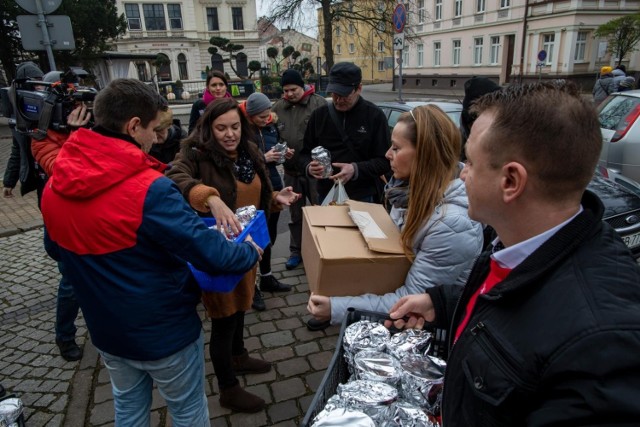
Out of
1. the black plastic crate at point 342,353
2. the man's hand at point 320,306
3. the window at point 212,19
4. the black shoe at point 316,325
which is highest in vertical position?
the window at point 212,19

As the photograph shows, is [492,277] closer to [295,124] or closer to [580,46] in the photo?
[295,124]

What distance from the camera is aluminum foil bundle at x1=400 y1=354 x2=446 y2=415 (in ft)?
4.62

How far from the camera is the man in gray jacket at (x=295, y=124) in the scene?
4555 millimetres

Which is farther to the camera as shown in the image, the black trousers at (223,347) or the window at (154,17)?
the window at (154,17)

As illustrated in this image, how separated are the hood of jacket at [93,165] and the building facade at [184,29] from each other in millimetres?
50455

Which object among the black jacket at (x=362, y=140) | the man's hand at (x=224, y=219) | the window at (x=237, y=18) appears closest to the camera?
the man's hand at (x=224, y=219)

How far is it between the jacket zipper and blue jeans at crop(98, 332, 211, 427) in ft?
4.72

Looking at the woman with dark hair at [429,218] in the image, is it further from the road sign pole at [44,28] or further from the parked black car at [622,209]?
the road sign pole at [44,28]

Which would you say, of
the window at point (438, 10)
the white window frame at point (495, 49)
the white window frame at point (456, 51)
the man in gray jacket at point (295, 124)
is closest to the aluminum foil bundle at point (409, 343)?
the man in gray jacket at point (295, 124)

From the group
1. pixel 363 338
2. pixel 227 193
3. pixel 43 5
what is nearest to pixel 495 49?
pixel 43 5

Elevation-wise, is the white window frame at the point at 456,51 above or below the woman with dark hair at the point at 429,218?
above

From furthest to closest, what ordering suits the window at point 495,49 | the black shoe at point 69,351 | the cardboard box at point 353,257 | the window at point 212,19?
the window at point 212,19, the window at point 495,49, the black shoe at point 69,351, the cardboard box at point 353,257

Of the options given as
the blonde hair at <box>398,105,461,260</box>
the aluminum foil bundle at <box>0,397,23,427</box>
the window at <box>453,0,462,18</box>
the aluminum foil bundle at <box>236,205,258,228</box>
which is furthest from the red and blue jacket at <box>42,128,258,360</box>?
the window at <box>453,0,462,18</box>

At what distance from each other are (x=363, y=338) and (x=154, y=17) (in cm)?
5937
